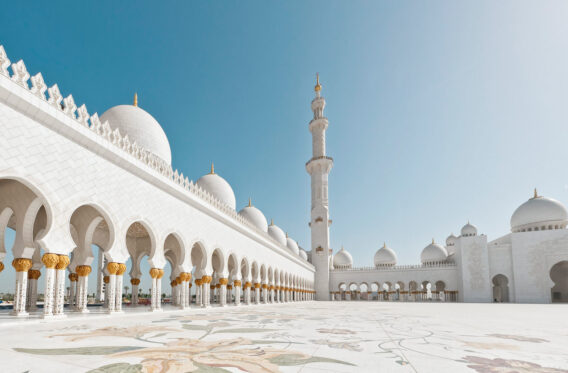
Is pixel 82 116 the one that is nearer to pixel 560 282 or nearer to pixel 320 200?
pixel 320 200

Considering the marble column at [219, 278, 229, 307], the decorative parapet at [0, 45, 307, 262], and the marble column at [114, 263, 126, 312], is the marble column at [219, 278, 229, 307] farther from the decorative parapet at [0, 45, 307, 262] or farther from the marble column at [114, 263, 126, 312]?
the marble column at [114, 263, 126, 312]

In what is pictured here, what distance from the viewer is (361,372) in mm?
2988

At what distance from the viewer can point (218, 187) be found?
71.4 ft

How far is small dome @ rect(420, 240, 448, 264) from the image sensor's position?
1475 inches

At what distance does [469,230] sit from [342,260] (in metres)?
14.3

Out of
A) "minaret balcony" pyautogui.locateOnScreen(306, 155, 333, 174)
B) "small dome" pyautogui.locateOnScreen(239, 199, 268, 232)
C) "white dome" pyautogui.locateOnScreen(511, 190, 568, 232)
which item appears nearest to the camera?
"small dome" pyautogui.locateOnScreen(239, 199, 268, 232)

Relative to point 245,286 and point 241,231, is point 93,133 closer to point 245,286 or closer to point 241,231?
point 241,231

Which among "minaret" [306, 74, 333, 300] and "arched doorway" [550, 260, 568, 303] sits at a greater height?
"minaret" [306, 74, 333, 300]

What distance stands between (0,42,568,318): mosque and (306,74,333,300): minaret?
397 centimetres

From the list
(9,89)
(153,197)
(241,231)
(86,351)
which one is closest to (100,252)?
(241,231)

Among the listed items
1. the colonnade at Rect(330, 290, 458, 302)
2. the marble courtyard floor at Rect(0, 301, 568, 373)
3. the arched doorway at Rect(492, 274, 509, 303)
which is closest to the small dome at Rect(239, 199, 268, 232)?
the colonnade at Rect(330, 290, 458, 302)

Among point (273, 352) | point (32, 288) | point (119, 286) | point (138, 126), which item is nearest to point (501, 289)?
point (138, 126)

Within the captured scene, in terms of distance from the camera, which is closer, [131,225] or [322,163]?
[131,225]

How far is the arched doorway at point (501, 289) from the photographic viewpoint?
31.7m
